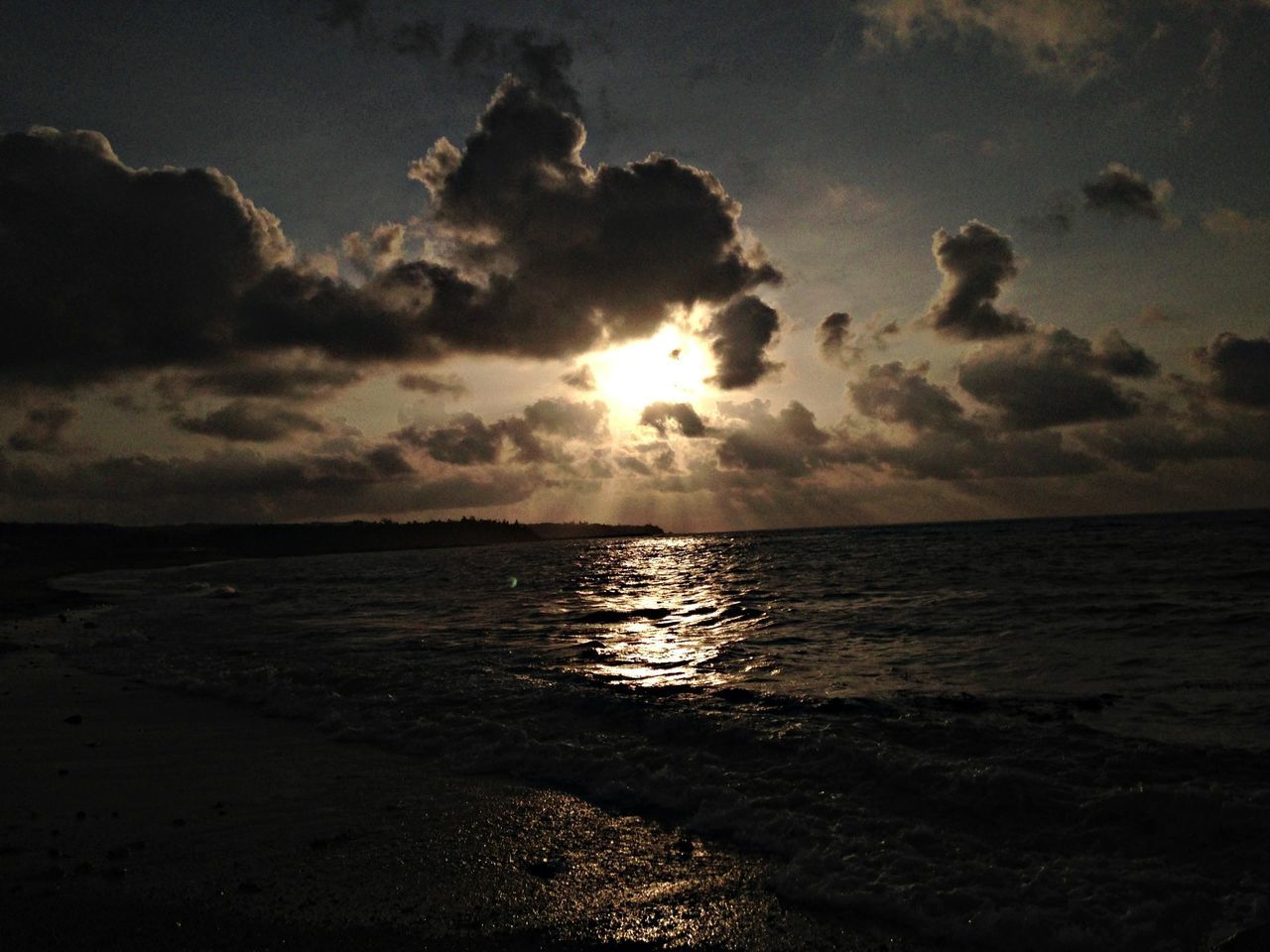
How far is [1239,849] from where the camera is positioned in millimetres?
7492

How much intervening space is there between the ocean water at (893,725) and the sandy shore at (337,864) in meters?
0.82

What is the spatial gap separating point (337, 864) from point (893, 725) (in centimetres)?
841

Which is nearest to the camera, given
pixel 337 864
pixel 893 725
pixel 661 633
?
pixel 337 864

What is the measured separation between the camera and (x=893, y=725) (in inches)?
469

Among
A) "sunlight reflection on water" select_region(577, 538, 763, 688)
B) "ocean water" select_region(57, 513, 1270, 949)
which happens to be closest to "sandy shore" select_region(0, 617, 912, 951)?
"ocean water" select_region(57, 513, 1270, 949)

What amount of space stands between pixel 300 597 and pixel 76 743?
3262 centimetres

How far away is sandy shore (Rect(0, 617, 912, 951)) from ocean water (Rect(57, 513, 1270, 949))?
819 mm

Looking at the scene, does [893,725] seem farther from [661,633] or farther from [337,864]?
[661,633]

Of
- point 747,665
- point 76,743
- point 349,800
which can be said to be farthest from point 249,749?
point 747,665

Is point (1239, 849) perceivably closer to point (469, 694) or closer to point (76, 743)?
point (469, 694)

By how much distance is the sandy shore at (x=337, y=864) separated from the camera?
597 centimetres

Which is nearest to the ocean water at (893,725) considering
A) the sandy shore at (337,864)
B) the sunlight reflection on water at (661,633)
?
the sunlight reflection on water at (661,633)

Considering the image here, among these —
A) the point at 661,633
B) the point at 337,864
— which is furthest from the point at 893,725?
the point at 661,633

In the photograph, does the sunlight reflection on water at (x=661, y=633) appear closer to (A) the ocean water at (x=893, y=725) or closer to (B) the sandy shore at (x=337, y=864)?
(A) the ocean water at (x=893, y=725)
